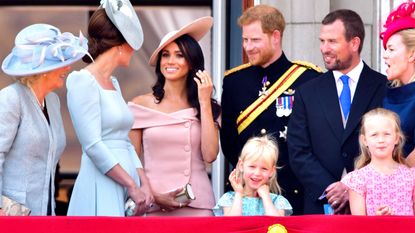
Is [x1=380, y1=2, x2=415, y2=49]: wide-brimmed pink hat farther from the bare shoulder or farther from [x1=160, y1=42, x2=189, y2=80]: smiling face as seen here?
the bare shoulder

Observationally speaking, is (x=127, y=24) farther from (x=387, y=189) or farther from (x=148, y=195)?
(x=387, y=189)

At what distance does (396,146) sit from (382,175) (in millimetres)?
183

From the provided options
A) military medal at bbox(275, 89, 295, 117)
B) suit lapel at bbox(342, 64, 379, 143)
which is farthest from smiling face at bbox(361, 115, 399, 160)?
military medal at bbox(275, 89, 295, 117)

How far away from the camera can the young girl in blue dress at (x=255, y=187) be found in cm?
715

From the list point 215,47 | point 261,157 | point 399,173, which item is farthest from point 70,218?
point 215,47

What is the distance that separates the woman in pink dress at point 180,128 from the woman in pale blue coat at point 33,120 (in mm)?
710

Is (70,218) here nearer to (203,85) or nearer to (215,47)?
(203,85)

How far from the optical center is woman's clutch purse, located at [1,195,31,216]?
6.78 m

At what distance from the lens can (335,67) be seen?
7.82 m

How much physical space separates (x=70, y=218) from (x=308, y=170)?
1.54 metres

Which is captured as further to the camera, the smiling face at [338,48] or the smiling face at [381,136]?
the smiling face at [338,48]

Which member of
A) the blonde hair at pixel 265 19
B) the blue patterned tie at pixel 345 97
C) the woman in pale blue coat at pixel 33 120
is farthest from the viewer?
the blonde hair at pixel 265 19

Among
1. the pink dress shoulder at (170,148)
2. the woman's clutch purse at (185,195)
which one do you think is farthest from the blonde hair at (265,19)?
the woman's clutch purse at (185,195)

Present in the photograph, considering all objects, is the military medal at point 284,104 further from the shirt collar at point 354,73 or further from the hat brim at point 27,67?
the hat brim at point 27,67
